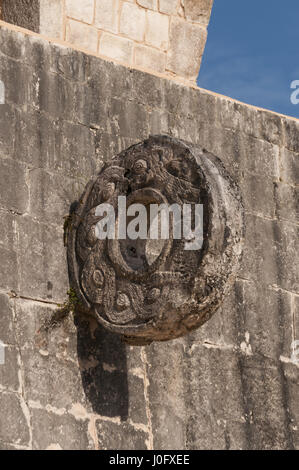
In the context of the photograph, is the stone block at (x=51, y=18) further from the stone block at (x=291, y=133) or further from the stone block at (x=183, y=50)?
the stone block at (x=291, y=133)

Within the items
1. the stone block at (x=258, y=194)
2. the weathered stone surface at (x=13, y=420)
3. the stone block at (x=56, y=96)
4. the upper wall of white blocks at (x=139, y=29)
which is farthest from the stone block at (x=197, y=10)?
the weathered stone surface at (x=13, y=420)

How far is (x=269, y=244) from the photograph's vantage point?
387 inches

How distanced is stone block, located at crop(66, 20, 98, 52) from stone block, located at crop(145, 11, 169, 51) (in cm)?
45

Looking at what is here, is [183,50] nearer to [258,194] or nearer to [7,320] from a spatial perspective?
[258,194]

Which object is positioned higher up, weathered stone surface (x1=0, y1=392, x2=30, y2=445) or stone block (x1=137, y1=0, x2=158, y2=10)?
stone block (x1=137, y1=0, x2=158, y2=10)

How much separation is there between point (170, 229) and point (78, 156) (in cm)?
113

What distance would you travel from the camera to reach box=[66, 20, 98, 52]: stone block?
10477mm

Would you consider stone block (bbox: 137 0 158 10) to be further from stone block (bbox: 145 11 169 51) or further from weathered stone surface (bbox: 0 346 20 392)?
weathered stone surface (bbox: 0 346 20 392)

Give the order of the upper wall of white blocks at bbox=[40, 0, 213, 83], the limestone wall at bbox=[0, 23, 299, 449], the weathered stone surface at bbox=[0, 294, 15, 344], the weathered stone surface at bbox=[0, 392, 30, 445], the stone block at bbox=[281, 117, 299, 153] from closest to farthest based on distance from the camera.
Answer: the weathered stone surface at bbox=[0, 392, 30, 445], the weathered stone surface at bbox=[0, 294, 15, 344], the limestone wall at bbox=[0, 23, 299, 449], the stone block at bbox=[281, 117, 299, 153], the upper wall of white blocks at bbox=[40, 0, 213, 83]

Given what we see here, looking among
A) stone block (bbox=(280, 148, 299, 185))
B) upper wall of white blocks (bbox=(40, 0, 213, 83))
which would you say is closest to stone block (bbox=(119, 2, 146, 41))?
upper wall of white blocks (bbox=(40, 0, 213, 83))

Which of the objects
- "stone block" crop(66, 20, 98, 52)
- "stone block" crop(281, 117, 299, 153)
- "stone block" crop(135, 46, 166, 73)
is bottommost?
"stone block" crop(281, 117, 299, 153)

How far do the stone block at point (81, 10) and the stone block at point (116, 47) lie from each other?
183 mm
